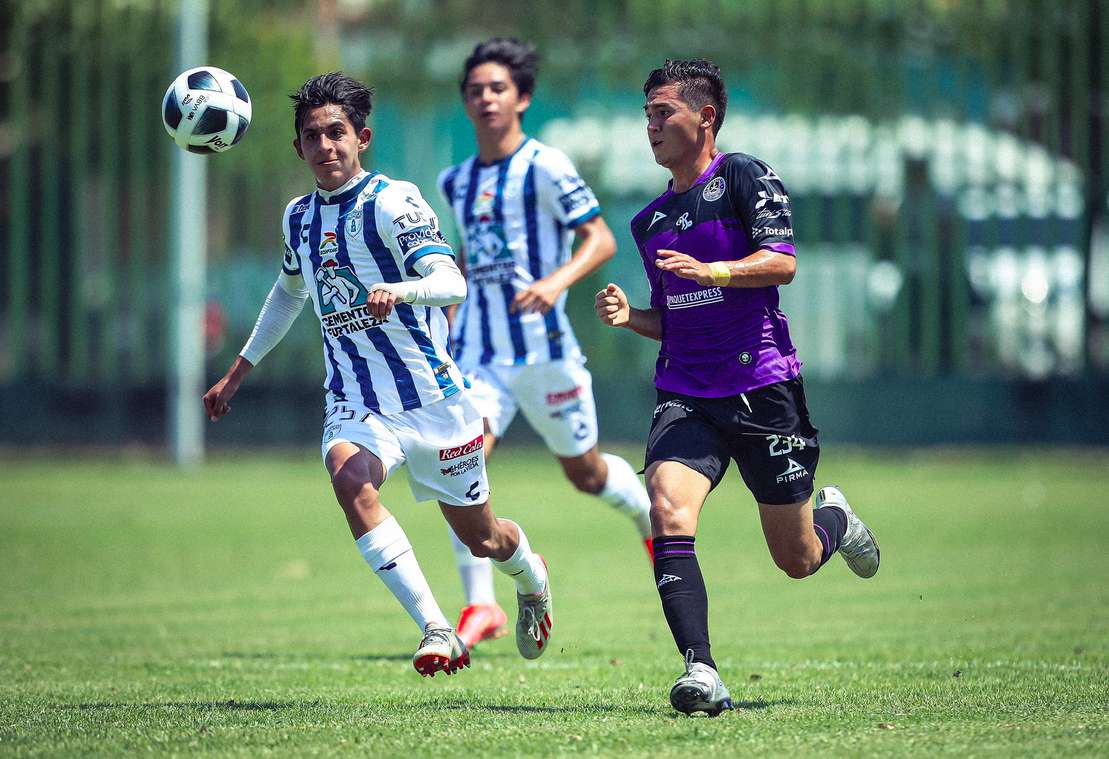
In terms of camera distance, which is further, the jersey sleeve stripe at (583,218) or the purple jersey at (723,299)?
the jersey sleeve stripe at (583,218)

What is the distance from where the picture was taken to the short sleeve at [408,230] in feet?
21.1

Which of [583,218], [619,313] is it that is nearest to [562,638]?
[583,218]

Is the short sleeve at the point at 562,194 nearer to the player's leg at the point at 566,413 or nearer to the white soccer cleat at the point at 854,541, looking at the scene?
the player's leg at the point at 566,413

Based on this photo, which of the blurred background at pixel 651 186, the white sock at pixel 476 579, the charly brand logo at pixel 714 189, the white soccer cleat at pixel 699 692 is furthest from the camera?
the blurred background at pixel 651 186

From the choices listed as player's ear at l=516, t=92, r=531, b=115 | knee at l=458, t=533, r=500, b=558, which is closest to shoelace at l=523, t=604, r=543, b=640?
knee at l=458, t=533, r=500, b=558

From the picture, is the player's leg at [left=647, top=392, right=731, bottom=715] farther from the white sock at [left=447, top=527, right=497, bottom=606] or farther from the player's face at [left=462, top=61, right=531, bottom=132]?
the player's face at [left=462, top=61, right=531, bottom=132]

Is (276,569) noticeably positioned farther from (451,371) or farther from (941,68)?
(941,68)

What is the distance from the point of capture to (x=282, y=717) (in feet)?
19.5

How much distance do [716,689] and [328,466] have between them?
6.21 feet

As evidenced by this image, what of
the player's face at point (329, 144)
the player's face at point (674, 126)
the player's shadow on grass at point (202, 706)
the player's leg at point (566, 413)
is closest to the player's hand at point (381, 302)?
the player's face at point (329, 144)

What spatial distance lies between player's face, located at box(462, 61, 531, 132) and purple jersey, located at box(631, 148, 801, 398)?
108 inches

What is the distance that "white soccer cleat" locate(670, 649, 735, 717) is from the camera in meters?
5.64

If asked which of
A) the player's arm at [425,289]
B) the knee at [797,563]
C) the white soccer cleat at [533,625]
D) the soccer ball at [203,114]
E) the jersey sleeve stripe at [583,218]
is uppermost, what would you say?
the soccer ball at [203,114]

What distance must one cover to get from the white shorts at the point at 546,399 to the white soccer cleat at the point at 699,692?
11.0ft
